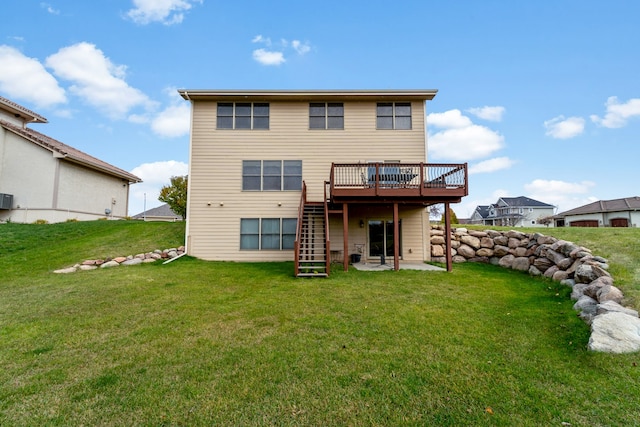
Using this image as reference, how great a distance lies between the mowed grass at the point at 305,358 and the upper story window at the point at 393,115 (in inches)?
293

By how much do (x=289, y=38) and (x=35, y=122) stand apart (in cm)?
1769

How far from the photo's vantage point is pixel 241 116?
11.9 meters

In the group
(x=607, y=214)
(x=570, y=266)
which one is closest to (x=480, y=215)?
(x=607, y=214)

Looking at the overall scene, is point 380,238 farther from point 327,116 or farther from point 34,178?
point 34,178

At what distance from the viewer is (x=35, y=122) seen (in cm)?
1833

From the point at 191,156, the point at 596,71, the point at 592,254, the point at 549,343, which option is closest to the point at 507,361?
the point at 549,343

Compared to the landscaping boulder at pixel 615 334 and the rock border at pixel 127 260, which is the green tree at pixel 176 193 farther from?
the landscaping boulder at pixel 615 334

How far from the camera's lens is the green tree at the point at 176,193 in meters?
20.9

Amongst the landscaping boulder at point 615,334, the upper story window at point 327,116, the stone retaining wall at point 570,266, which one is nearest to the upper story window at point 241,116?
the upper story window at point 327,116

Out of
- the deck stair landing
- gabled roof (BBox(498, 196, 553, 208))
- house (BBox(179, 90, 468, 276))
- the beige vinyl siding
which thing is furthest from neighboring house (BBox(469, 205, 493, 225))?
the deck stair landing

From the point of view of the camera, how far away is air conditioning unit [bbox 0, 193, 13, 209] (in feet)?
48.5

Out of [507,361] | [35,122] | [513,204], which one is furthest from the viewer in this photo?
[513,204]

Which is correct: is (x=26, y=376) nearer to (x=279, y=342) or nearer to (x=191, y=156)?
(x=279, y=342)

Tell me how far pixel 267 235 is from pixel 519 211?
40.5 meters
